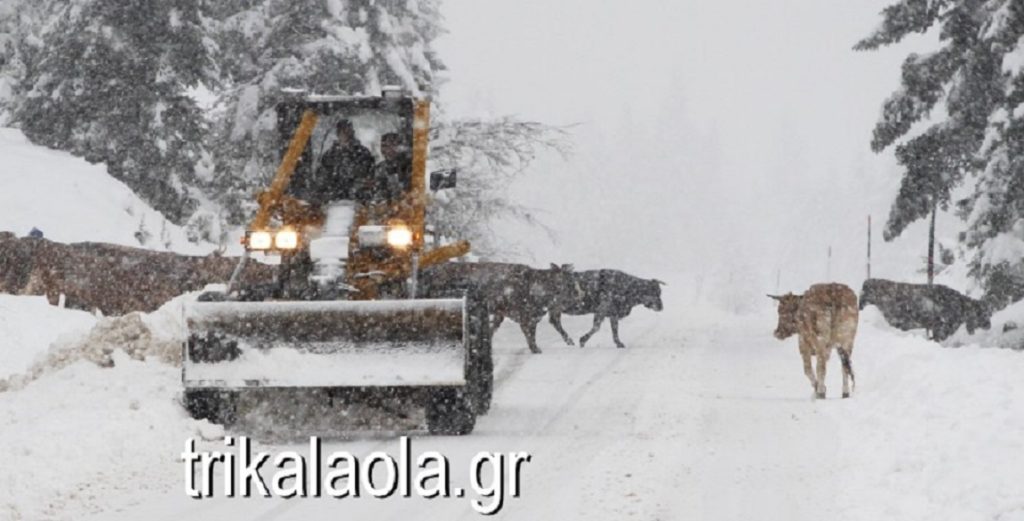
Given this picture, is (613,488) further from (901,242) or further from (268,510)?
(901,242)

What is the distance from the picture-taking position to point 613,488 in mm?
7832

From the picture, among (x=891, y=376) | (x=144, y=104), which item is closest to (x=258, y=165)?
(x=144, y=104)

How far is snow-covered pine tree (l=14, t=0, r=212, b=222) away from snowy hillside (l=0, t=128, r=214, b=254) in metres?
1.28

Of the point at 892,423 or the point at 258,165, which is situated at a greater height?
the point at 258,165

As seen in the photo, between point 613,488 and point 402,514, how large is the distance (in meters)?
1.42

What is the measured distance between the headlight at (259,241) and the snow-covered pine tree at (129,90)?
20.4 metres

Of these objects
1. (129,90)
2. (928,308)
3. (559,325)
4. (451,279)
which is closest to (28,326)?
(451,279)

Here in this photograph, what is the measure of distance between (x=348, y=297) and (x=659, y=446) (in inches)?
109

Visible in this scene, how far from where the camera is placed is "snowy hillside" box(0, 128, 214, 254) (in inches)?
1011

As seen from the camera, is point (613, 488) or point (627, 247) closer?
point (613, 488)

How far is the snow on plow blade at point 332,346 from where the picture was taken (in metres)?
9.54

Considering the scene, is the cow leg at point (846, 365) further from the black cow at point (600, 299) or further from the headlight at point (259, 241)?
the black cow at point (600, 299)

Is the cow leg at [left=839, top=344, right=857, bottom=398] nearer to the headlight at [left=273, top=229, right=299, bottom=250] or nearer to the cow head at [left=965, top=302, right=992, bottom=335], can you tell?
the headlight at [left=273, top=229, right=299, bottom=250]

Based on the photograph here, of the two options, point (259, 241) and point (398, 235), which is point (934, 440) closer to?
point (398, 235)
